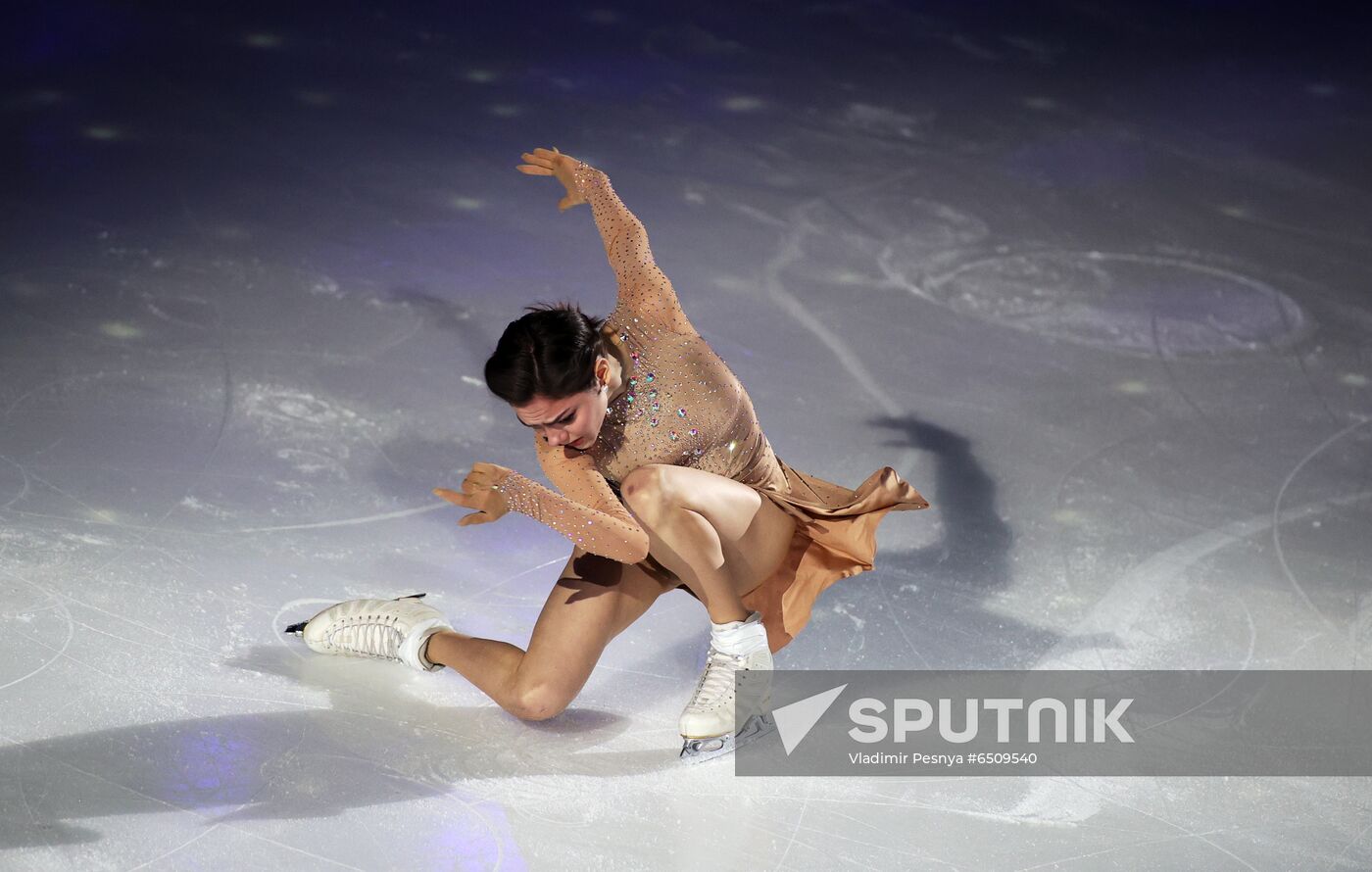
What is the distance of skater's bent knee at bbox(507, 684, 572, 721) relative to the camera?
8.86 feet

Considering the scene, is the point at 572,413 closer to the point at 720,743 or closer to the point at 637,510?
the point at 637,510

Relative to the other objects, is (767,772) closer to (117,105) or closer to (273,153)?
(273,153)

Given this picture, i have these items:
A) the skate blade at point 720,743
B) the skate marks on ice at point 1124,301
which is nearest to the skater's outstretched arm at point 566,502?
the skate blade at point 720,743

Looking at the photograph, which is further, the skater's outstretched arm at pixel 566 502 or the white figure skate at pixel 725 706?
the white figure skate at pixel 725 706

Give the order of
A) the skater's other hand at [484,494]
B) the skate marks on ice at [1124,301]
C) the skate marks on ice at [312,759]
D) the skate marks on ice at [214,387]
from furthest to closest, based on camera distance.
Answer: the skate marks on ice at [1124,301]
the skate marks on ice at [214,387]
the skater's other hand at [484,494]
the skate marks on ice at [312,759]

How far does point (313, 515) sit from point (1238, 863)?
2.07 meters

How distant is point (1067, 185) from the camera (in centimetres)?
532

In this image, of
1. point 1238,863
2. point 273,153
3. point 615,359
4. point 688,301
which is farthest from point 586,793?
point 273,153

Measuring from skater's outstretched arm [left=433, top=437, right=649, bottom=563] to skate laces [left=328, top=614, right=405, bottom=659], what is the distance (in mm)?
406

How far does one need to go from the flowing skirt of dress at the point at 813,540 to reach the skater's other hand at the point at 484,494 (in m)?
0.44

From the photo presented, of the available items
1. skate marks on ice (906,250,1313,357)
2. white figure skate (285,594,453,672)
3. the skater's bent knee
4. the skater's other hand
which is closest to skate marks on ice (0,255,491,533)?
white figure skate (285,594,453,672)

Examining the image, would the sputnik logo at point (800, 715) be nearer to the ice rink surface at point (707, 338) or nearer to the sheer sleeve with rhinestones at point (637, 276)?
the ice rink surface at point (707, 338)

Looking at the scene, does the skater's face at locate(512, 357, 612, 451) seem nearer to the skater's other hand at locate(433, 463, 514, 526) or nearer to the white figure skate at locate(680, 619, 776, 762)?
the skater's other hand at locate(433, 463, 514, 526)

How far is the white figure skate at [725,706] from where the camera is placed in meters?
2.66
